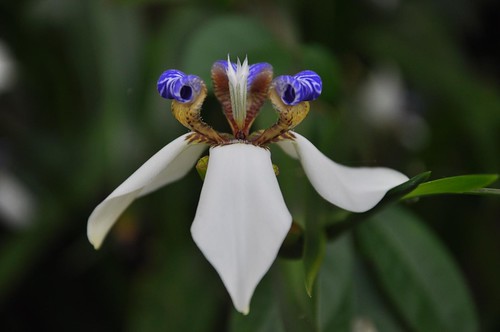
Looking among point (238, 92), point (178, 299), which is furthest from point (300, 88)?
point (178, 299)

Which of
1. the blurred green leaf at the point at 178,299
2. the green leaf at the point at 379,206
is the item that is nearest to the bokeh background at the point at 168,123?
the blurred green leaf at the point at 178,299

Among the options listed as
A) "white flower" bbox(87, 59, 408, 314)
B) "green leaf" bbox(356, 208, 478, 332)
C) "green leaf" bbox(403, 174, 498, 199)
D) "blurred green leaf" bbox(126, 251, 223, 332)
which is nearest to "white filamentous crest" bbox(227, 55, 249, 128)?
"white flower" bbox(87, 59, 408, 314)

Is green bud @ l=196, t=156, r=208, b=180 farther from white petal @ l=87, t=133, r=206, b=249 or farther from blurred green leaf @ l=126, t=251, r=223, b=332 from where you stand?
blurred green leaf @ l=126, t=251, r=223, b=332

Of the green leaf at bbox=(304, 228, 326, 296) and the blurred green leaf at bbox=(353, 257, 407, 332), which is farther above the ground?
the green leaf at bbox=(304, 228, 326, 296)

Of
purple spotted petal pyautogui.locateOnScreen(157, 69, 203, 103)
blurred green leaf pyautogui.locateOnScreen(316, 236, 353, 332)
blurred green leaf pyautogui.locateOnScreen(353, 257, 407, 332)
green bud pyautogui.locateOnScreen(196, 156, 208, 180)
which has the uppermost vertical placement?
purple spotted petal pyautogui.locateOnScreen(157, 69, 203, 103)

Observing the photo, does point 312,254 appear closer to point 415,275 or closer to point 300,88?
point 300,88

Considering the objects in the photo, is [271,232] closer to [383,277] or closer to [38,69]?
[383,277]
